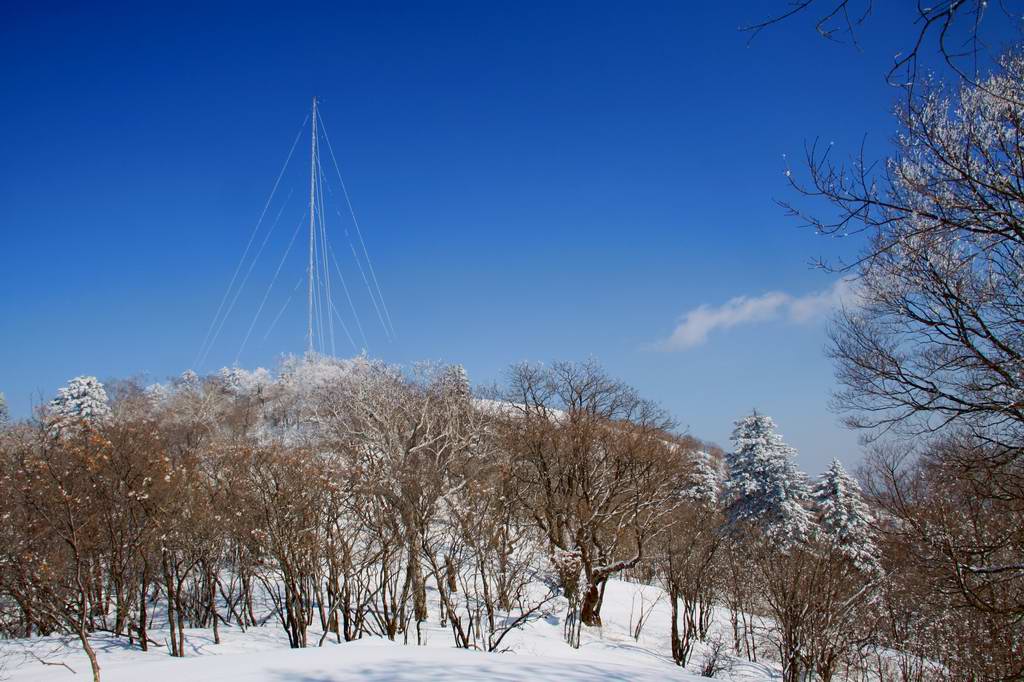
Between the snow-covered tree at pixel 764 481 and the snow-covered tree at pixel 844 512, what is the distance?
110cm

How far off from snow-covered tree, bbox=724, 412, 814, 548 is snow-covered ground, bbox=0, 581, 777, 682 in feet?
37.3

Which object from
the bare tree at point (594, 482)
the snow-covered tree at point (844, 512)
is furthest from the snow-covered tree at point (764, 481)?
the bare tree at point (594, 482)

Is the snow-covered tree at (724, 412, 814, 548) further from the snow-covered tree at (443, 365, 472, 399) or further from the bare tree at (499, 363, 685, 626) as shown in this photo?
the snow-covered tree at (443, 365, 472, 399)

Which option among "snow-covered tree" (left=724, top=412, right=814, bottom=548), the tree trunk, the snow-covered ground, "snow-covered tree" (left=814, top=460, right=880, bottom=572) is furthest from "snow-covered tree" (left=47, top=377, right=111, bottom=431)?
"snow-covered tree" (left=814, top=460, right=880, bottom=572)

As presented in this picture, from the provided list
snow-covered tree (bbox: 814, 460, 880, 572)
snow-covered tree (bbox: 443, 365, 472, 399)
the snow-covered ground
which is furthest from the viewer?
snow-covered tree (bbox: 443, 365, 472, 399)

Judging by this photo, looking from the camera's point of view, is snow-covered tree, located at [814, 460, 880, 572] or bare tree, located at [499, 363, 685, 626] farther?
snow-covered tree, located at [814, 460, 880, 572]

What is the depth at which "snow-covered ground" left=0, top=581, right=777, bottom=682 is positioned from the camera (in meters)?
6.19

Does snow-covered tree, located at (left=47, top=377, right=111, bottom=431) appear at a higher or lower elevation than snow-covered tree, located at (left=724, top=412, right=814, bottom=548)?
higher

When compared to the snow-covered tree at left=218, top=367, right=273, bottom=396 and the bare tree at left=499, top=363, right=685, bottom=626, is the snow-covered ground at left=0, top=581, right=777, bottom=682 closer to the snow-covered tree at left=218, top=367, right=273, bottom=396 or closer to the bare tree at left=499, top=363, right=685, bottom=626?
the bare tree at left=499, top=363, right=685, bottom=626

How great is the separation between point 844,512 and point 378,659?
30980 mm

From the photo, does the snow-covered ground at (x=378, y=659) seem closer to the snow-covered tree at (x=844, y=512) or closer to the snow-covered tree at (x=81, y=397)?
the snow-covered tree at (x=844, y=512)

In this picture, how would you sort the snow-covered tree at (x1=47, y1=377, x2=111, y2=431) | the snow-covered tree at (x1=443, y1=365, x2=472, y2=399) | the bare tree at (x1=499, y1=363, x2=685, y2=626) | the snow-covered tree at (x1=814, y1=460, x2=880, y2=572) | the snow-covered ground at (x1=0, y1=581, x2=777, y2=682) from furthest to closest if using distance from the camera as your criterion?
the snow-covered tree at (x1=47, y1=377, x2=111, y2=431) → the snow-covered tree at (x1=443, y1=365, x2=472, y2=399) → the snow-covered tree at (x1=814, y1=460, x2=880, y2=572) → the bare tree at (x1=499, y1=363, x2=685, y2=626) → the snow-covered ground at (x1=0, y1=581, x2=777, y2=682)

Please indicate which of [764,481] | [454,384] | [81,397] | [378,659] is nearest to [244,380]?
[81,397]

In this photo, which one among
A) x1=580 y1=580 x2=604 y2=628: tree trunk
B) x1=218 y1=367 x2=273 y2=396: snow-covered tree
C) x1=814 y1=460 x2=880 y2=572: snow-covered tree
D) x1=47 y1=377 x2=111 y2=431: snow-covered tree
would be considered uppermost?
x1=218 y1=367 x2=273 y2=396: snow-covered tree
